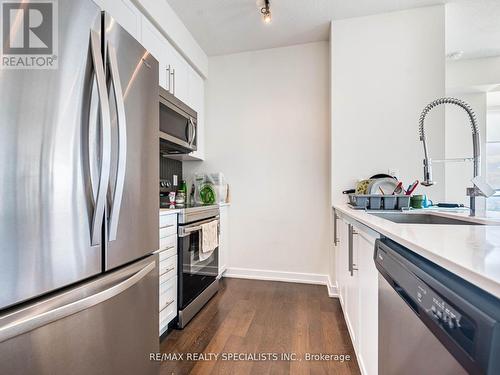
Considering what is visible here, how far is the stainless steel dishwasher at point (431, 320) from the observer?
0.36 m

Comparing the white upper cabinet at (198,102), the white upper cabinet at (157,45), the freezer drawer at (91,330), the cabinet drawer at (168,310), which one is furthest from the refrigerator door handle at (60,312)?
the white upper cabinet at (198,102)

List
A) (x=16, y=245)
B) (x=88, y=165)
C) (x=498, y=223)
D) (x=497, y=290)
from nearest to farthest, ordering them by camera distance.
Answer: (x=497, y=290) < (x=16, y=245) < (x=88, y=165) < (x=498, y=223)

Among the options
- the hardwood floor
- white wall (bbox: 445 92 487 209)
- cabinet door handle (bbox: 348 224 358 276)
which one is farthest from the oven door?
white wall (bbox: 445 92 487 209)

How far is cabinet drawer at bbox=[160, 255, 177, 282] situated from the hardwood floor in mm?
427

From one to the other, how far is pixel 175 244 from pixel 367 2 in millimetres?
2621

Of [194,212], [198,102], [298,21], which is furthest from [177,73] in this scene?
[194,212]

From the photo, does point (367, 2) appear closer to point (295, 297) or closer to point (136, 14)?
point (136, 14)

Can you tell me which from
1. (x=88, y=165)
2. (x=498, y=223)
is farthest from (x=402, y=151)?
(x=88, y=165)

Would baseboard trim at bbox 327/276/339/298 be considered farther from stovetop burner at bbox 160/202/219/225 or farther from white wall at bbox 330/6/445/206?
stovetop burner at bbox 160/202/219/225

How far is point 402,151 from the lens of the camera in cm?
232

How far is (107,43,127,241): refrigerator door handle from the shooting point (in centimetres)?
92

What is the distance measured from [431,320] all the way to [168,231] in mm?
1540

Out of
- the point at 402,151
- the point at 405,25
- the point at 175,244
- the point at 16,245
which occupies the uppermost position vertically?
the point at 405,25

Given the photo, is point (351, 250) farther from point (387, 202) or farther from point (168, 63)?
point (168, 63)
